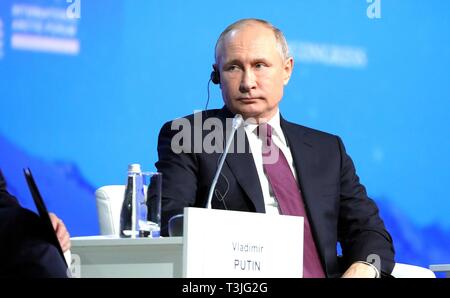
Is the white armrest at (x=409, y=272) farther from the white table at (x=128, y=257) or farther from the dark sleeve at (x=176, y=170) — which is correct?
A: the white table at (x=128, y=257)

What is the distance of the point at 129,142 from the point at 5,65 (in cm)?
64

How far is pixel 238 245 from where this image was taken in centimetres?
181

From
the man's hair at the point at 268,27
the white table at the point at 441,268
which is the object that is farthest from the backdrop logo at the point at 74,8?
the white table at the point at 441,268

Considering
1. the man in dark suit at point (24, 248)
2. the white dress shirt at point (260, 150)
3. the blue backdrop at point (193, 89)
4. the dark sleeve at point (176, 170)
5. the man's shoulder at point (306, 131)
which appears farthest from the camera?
the blue backdrop at point (193, 89)

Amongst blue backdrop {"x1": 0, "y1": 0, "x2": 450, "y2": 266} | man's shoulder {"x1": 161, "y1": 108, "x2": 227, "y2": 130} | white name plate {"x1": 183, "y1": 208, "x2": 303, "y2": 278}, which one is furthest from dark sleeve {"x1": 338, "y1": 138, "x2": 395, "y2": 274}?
blue backdrop {"x1": 0, "y1": 0, "x2": 450, "y2": 266}

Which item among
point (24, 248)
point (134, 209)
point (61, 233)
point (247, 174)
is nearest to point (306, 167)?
point (247, 174)

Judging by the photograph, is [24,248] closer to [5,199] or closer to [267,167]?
[5,199]

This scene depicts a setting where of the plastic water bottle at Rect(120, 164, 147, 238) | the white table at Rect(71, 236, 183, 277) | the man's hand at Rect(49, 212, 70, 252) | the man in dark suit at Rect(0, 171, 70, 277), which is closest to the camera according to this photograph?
the man in dark suit at Rect(0, 171, 70, 277)

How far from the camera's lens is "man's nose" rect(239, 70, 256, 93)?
108 inches

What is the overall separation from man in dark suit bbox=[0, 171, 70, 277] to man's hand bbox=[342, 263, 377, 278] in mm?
1529

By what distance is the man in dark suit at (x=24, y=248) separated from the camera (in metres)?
1.00

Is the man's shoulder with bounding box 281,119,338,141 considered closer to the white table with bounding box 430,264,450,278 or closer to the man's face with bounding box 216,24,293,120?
the man's face with bounding box 216,24,293,120
